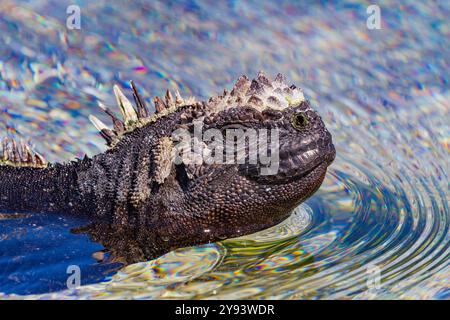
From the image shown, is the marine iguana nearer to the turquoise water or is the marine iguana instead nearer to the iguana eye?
the iguana eye

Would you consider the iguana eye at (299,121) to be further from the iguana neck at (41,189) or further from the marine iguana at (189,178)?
the iguana neck at (41,189)

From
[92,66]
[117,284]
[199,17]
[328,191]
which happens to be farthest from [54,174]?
[199,17]

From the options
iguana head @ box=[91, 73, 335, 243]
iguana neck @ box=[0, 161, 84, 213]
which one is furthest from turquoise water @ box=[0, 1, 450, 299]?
iguana head @ box=[91, 73, 335, 243]

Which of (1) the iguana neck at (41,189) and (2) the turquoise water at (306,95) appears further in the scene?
(1) the iguana neck at (41,189)

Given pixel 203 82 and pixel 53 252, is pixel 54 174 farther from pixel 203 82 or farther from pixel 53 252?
pixel 203 82

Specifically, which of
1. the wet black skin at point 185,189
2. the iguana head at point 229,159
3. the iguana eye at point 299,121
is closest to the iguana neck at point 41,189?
the wet black skin at point 185,189

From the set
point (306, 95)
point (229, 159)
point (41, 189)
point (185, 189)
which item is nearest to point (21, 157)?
point (41, 189)
